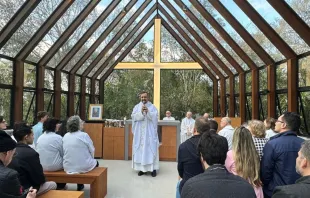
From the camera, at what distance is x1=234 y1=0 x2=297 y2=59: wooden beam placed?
5.74 m

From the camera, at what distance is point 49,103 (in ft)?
25.6

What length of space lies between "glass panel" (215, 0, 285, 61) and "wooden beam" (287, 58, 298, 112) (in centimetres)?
43

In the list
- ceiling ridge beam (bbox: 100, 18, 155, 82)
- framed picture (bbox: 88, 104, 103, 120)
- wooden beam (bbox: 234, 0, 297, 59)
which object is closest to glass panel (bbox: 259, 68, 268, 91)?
wooden beam (bbox: 234, 0, 297, 59)

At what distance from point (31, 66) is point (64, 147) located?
3.70 metres

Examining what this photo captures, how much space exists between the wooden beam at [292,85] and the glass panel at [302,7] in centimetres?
133

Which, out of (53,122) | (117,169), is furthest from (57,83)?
(53,122)

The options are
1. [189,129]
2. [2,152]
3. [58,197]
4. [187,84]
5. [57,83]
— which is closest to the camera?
[2,152]

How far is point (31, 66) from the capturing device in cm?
692

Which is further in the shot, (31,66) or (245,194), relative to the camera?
(31,66)

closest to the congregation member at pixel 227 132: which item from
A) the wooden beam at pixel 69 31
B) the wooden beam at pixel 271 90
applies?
the wooden beam at pixel 271 90

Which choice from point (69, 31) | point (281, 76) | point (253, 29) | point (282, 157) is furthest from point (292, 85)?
point (69, 31)

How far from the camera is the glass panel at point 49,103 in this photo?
7580mm

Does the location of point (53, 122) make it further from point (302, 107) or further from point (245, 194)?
point (302, 107)

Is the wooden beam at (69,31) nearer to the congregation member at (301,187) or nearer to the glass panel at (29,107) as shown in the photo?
the glass panel at (29,107)
